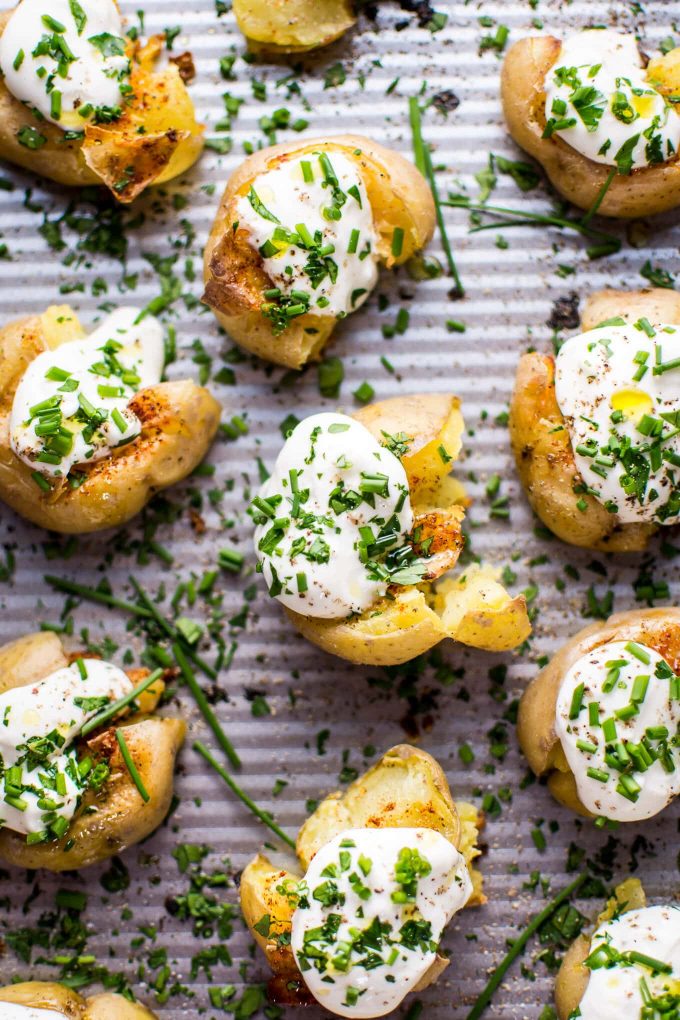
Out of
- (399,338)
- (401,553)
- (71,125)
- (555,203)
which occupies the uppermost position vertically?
(71,125)

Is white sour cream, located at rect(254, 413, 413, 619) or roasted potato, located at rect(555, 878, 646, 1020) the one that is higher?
white sour cream, located at rect(254, 413, 413, 619)

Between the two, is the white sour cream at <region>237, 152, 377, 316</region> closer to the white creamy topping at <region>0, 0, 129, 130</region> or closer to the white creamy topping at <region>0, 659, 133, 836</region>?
the white creamy topping at <region>0, 0, 129, 130</region>

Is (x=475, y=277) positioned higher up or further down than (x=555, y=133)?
further down

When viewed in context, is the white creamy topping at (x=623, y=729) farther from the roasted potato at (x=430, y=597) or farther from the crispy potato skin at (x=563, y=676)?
the roasted potato at (x=430, y=597)

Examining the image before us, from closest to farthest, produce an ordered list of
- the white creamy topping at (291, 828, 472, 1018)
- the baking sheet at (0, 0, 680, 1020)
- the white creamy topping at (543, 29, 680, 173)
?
1. the white creamy topping at (291, 828, 472, 1018)
2. the white creamy topping at (543, 29, 680, 173)
3. the baking sheet at (0, 0, 680, 1020)

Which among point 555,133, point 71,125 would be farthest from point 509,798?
point 71,125

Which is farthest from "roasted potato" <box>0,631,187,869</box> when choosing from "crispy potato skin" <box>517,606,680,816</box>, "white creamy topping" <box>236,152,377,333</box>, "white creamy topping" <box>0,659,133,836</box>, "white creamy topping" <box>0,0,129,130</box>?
"white creamy topping" <box>0,0,129,130</box>

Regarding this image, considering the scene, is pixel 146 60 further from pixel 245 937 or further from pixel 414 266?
pixel 245 937

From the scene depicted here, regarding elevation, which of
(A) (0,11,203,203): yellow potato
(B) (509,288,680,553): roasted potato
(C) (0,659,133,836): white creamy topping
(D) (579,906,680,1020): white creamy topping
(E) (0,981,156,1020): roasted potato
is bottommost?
(D) (579,906,680,1020): white creamy topping
